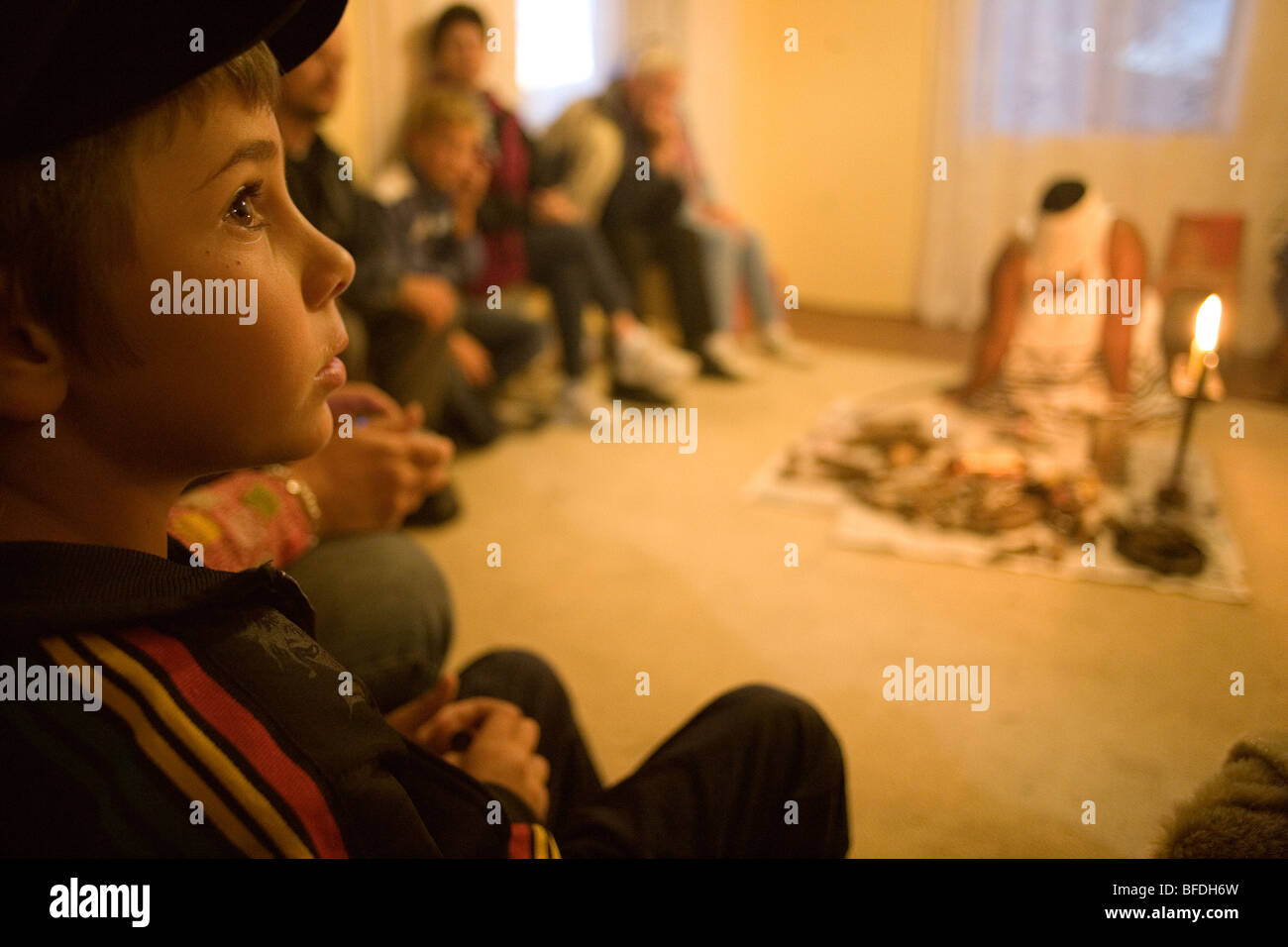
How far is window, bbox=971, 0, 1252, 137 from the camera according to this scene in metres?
2.66

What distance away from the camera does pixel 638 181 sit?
10.5 ft

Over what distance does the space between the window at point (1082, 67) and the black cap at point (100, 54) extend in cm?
249

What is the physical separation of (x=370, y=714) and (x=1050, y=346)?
7.08 ft

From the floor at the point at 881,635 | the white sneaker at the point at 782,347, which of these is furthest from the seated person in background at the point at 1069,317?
the white sneaker at the point at 782,347

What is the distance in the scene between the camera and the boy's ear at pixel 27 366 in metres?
0.41

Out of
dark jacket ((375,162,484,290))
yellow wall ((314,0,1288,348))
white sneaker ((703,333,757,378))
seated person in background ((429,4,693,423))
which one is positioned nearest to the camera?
dark jacket ((375,162,484,290))

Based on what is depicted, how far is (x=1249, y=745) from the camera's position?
526 mm

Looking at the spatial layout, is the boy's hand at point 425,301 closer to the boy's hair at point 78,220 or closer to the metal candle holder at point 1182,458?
the metal candle holder at point 1182,458

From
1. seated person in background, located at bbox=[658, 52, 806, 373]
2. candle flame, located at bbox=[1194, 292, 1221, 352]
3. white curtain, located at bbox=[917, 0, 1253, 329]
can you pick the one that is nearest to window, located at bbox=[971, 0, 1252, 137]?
white curtain, located at bbox=[917, 0, 1253, 329]

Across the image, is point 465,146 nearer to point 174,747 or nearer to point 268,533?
point 268,533

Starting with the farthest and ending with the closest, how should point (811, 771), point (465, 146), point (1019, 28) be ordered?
point (1019, 28) < point (465, 146) < point (811, 771)

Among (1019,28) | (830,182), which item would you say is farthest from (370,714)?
(830,182)

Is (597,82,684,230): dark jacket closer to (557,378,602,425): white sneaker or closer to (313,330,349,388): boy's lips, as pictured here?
(557,378,602,425): white sneaker

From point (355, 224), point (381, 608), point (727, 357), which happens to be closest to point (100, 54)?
point (381, 608)
